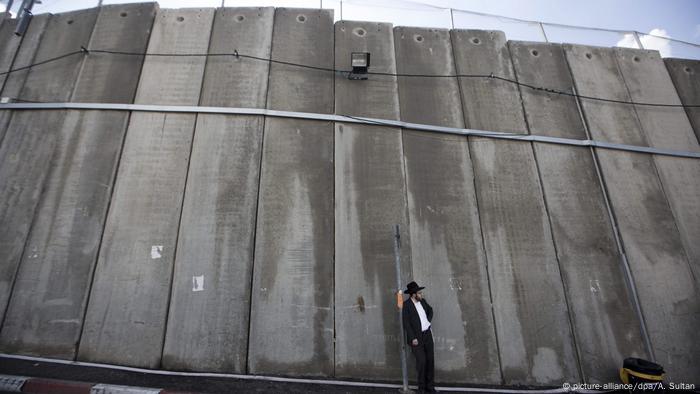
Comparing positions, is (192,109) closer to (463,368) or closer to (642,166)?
(463,368)

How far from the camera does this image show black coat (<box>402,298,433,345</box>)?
17.4 feet

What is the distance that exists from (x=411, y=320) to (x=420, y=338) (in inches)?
12.3

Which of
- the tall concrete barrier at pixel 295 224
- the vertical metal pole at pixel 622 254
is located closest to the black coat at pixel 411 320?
the tall concrete barrier at pixel 295 224

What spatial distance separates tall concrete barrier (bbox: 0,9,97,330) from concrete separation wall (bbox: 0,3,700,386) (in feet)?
0.15

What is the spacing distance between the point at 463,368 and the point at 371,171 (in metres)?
4.10

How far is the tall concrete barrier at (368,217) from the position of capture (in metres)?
5.87

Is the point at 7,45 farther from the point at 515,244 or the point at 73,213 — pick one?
the point at 515,244

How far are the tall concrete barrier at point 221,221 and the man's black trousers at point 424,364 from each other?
297cm

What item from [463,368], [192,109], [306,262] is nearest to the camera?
[463,368]

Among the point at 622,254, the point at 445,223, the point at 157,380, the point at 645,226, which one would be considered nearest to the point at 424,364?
the point at 445,223

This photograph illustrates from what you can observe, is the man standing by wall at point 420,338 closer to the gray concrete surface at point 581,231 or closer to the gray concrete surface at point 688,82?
the gray concrete surface at point 581,231

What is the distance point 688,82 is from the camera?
29.2 ft

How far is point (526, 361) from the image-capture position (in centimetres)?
600

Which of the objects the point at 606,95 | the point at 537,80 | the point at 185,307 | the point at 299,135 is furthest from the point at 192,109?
the point at 606,95
